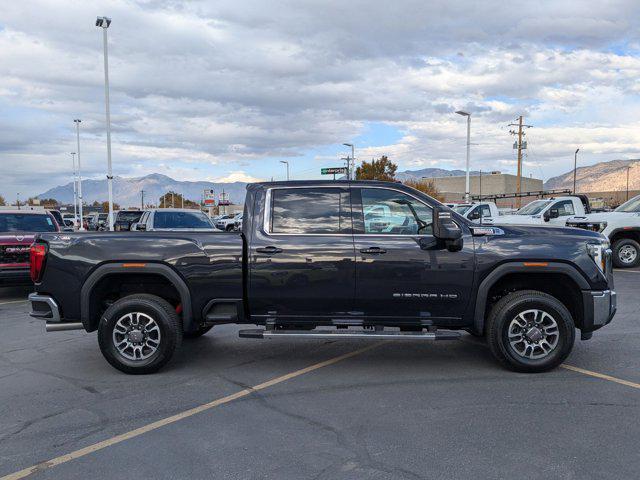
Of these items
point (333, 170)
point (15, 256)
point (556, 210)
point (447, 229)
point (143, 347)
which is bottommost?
point (143, 347)

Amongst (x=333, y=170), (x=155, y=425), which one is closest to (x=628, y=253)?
(x=155, y=425)

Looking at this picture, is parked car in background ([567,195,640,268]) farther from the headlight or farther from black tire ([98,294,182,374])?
black tire ([98,294,182,374])

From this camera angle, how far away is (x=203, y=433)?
4.14 m

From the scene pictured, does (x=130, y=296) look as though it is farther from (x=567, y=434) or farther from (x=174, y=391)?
(x=567, y=434)

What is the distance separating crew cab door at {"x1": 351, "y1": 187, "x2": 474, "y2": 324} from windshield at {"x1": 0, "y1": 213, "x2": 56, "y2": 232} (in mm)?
8871

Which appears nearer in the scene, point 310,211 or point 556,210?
point 310,211

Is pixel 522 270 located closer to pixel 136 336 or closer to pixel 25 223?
pixel 136 336

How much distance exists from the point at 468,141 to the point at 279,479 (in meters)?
32.1

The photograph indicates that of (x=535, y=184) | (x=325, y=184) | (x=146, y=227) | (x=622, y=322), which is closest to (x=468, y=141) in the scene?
(x=146, y=227)

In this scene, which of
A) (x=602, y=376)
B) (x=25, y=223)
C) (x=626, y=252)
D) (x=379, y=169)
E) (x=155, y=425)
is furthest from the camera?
(x=379, y=169)

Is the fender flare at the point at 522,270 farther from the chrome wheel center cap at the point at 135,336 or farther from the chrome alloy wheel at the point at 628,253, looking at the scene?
the chrome alloy wheel at the point at 628,253

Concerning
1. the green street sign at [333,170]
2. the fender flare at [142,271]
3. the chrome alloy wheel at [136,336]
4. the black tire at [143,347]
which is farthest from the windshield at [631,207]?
the green street sign at [333,170]

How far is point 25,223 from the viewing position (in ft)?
38.1

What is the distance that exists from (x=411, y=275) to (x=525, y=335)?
1331 mm
